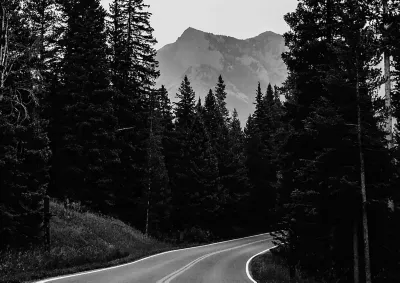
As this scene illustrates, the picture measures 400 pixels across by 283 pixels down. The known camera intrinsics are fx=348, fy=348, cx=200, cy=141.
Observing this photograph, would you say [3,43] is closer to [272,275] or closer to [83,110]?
[83,110]

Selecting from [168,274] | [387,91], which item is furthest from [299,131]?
[168,274]

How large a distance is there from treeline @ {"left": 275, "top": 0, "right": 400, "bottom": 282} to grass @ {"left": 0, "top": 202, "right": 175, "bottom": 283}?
942cm

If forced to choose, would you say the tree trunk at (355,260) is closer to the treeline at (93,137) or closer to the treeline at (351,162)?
the treeline at (351,162)

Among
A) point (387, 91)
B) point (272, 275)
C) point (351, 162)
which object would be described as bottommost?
point (272, 275)

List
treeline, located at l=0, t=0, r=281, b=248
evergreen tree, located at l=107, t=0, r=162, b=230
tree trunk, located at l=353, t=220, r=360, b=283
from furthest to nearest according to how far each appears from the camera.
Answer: evergreen tree, located at l=107, t=0, r=162, b=230, treeline, located at l=0, t=0, r=281, b=248, tree trunk, located at l=353, t=220, r=360, b=283

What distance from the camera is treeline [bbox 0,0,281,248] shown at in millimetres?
14516

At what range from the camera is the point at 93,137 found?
2453 centimetres

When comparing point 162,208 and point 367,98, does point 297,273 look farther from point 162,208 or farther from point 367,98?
point 162,208

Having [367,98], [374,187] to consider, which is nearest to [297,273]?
[374,187]

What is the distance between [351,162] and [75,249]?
46.6ft

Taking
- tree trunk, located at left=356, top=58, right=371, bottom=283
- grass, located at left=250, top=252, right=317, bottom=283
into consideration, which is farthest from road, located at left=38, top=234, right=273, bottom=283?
tree trunk, located at left=356, top=58, right=371, bottom=283

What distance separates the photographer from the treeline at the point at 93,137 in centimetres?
1452

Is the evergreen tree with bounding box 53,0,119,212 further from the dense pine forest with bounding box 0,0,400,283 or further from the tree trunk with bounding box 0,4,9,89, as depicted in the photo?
the tree trunk with bounding box 0,4,9,89

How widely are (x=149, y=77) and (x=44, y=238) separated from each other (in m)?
19.9
